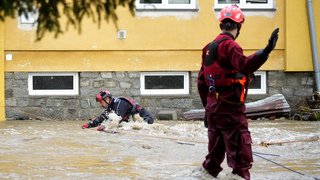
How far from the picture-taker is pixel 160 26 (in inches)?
570

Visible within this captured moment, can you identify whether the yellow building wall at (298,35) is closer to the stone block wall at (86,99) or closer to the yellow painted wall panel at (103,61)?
the stone block wall at (86,99)

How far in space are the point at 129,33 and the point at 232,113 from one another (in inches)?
383

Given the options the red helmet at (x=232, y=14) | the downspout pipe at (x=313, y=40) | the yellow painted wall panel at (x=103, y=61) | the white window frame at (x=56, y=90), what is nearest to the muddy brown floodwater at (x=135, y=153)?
the red helmet at (x=232, y=14)

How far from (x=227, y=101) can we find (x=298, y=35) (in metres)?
10.3

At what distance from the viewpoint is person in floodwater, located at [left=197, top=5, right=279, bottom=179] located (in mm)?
4898

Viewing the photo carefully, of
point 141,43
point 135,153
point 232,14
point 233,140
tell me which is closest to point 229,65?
point 232,14

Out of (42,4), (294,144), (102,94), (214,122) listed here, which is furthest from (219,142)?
(102,94)

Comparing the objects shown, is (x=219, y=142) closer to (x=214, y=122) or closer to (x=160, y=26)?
(x=214, y=122)

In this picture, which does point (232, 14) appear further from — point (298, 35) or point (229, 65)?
point (298, 35)

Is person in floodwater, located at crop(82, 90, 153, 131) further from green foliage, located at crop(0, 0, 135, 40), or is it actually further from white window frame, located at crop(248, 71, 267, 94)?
green foliage, located at crop(0, 0, 135, 40)

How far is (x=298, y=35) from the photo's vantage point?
47.9 ft

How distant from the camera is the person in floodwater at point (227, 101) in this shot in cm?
490

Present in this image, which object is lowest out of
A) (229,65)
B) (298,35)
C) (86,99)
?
(86,99)

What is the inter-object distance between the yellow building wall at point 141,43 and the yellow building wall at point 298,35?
171 millimetres
